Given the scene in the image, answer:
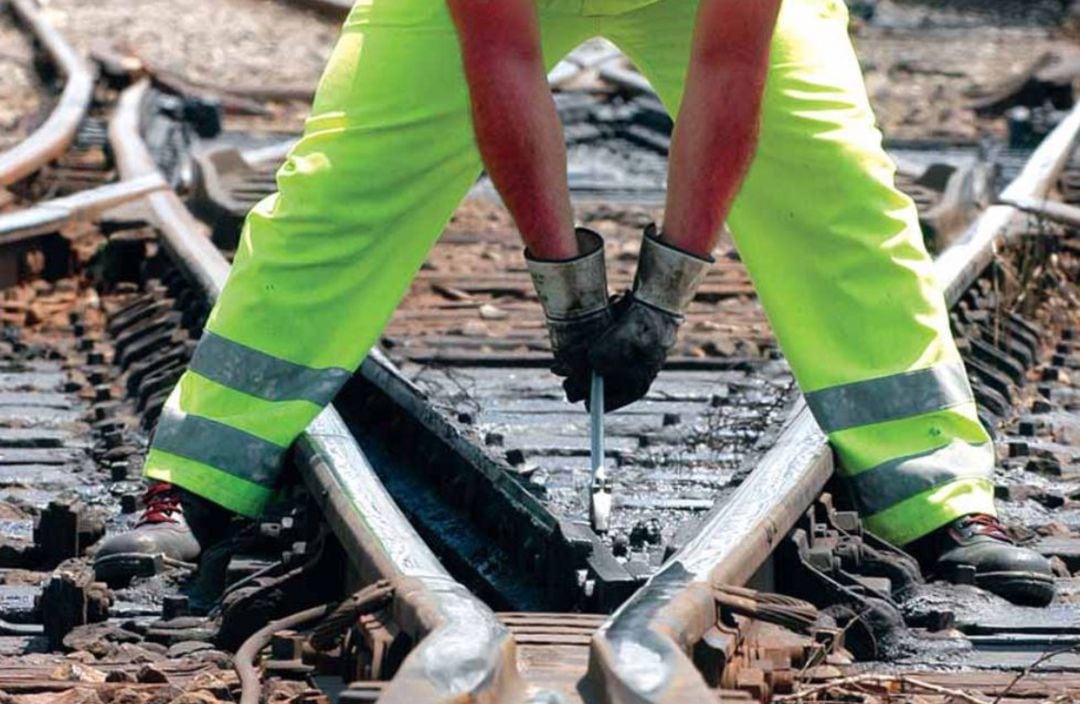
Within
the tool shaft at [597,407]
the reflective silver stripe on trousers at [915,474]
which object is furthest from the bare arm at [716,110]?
the reflective silver stripe on trousers at [915,474]

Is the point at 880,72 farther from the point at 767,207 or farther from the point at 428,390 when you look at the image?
the point at 767,207

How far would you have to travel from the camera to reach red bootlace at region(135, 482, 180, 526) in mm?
5496

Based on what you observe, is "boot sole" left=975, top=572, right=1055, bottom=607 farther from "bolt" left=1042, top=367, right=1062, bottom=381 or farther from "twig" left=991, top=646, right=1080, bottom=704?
"bolt" left=1042, top=367, right=1062, bottom=381

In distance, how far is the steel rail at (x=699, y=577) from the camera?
3738 millimetres

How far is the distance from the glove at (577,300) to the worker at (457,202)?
0.55 meters

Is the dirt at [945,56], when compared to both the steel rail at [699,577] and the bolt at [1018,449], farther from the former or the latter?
the steel rail at [699,577]

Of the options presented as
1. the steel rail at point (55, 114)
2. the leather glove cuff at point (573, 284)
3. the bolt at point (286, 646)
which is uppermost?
the leather glove cuff at point (573, 284)

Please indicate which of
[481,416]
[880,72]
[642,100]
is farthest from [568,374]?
[880,72]

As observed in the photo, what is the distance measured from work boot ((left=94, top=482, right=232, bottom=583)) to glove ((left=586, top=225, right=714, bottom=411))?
37.7 inches

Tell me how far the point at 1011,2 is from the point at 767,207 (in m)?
16.0

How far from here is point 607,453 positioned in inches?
244

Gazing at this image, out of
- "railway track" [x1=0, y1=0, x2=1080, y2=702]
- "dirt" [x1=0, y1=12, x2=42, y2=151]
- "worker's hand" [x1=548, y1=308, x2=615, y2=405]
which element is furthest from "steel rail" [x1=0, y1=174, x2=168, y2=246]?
"worker's hand" [x1=548, y1=308, x2=615, y2=405]

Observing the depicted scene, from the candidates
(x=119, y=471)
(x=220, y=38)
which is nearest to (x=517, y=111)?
(x=119, y=471)

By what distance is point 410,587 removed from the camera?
424 cm
